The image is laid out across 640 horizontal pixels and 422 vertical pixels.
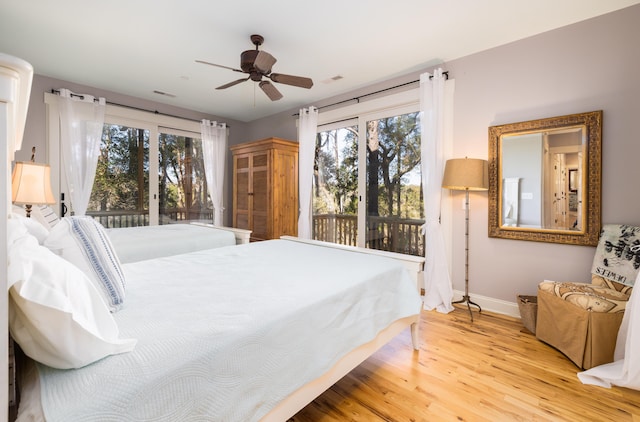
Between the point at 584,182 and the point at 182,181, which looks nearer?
the point at 584,182

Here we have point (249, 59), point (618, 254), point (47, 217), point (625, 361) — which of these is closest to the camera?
point (625, 361)

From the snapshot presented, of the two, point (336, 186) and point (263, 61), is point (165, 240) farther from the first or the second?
point (336, 186)

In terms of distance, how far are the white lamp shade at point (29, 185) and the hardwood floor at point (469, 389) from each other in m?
2.45

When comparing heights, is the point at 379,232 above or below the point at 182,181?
below

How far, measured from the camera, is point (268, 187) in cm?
428

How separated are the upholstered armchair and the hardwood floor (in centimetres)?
14

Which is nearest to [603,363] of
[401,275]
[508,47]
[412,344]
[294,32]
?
[412,344]

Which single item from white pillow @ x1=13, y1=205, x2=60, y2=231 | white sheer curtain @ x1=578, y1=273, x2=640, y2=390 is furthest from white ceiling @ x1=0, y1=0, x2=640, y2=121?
white sheer curtain @ x1=578, y1=273, x2=640, y2=390

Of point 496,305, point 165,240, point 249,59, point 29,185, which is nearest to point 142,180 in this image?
point 165,240

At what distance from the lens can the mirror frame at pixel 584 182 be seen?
2.37 m

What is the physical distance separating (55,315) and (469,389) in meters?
1.97

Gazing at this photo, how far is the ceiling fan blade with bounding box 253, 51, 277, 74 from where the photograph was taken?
238 cm

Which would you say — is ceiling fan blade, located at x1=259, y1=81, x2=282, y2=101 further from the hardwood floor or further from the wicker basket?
the wicker basket

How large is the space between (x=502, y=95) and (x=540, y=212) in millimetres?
1160
